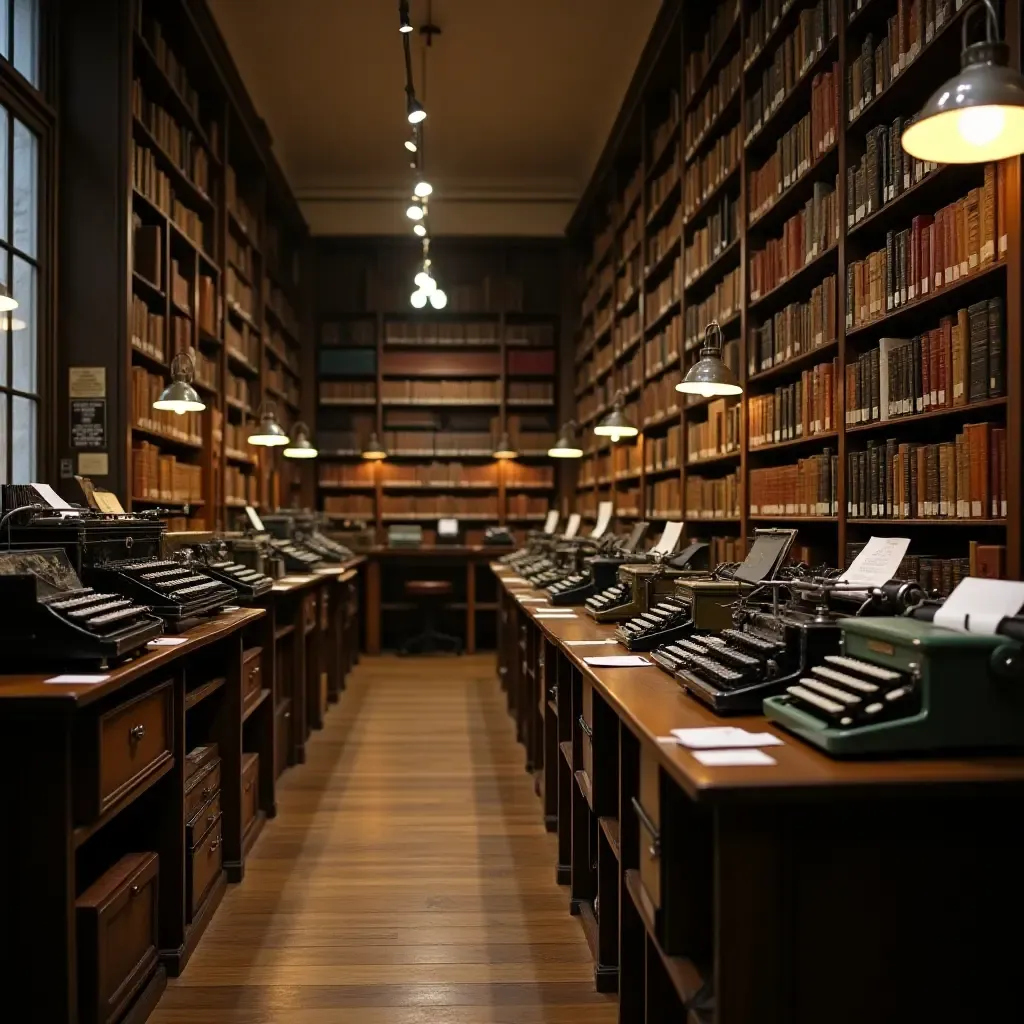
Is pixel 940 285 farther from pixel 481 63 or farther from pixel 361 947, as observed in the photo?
pixel 481 63

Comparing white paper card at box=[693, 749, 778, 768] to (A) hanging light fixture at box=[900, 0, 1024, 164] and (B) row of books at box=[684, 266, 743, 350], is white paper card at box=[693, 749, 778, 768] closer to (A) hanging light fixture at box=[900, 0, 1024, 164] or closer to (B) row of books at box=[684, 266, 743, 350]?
(A) hanging light fixture at box=[900, 0, 1024, 164]

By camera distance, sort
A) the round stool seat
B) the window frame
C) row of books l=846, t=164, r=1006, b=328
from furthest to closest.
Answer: the round stool seat, the window frame, row of books l=846, t=164, r=1006, b=328

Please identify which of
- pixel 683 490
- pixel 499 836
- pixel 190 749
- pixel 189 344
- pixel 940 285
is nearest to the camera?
pixel 940 285

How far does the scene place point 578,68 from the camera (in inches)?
304

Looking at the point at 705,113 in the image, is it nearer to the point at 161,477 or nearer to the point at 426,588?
the point at 161,477

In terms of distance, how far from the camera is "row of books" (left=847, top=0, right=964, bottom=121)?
280 cm

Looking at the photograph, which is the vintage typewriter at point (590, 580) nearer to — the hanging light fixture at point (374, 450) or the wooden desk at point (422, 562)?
the wooden desk at point (422, 562)

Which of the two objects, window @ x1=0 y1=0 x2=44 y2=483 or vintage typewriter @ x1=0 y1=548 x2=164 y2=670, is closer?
vintage typewriter @ x1=0 y1=548 x2=164 y2=670

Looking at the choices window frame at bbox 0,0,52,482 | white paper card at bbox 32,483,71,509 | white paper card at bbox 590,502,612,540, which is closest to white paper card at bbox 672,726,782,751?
white paper card at bbox 32,483,71,509

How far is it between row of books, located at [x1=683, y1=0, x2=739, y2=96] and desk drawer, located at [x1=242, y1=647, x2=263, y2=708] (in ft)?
11.8

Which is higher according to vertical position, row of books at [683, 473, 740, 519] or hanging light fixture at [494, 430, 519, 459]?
hanging light fixture at [494, 430, 519, 459]

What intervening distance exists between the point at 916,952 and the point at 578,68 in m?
7.38

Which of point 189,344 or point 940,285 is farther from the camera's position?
point 189,344

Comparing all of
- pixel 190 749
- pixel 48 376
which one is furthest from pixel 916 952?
pixel 48 376
